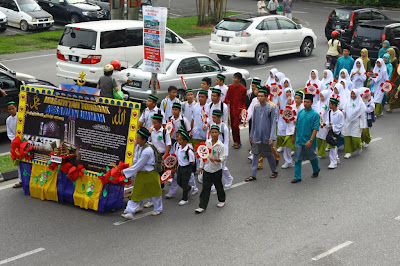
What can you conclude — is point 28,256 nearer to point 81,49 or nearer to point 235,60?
point 81,49

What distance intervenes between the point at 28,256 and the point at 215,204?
3.42 metres

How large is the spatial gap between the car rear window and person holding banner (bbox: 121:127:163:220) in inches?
332

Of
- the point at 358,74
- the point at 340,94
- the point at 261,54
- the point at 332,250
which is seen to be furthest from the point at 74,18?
the point at 332,250

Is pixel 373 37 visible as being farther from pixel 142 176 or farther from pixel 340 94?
pixel 142 176

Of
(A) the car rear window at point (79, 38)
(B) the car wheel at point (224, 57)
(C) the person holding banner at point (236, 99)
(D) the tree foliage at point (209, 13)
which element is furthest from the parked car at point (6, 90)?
(D) the tree foliage at point (209, 13)

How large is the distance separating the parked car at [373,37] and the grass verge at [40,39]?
9.25 m

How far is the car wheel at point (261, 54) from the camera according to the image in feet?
76.4

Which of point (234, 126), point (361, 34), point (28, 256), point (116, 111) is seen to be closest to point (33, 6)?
point (361, 34)

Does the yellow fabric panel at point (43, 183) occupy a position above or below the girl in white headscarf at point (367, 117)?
below

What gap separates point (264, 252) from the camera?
370 inches

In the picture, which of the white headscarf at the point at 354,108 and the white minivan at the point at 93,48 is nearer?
the white headscarf at the point at 354,108

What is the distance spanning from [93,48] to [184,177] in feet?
27.1

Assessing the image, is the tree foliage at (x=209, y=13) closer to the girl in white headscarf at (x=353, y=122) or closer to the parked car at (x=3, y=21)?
the parked car at (x=3, y=21)

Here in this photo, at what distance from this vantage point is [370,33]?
71.6 ft
